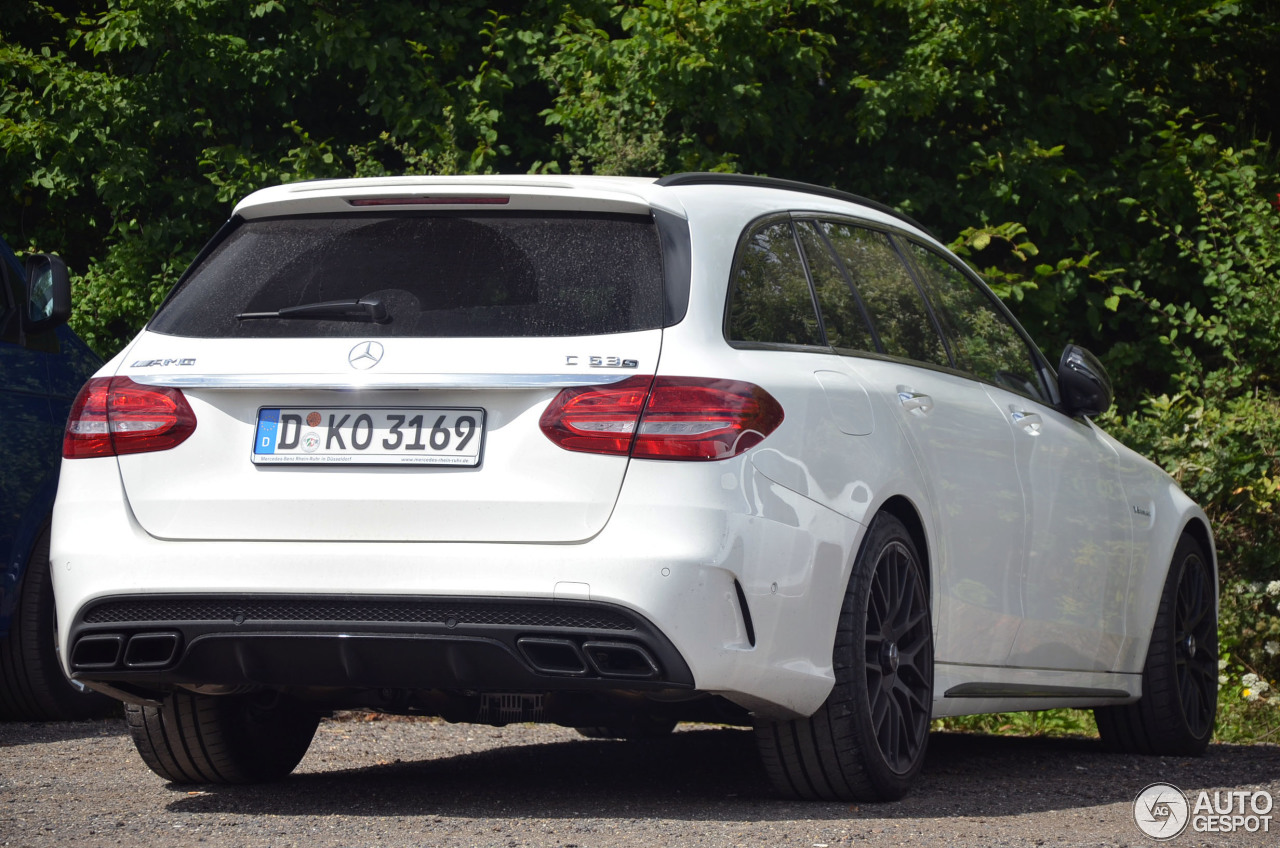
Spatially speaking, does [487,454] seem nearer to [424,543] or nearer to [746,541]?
[424,543]

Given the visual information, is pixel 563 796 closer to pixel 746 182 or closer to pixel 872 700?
pixel 872 700

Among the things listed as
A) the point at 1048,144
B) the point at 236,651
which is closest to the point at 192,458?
the point at 236,651

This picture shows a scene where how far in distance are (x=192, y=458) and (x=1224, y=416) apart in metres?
7.09

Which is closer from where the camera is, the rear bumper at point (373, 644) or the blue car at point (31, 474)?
the rear bumper at point (373, 644)

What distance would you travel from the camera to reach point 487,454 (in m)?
4.10

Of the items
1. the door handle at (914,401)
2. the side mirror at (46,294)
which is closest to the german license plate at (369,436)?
the door handle at (914,401)

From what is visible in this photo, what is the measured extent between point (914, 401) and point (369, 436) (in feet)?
5.42

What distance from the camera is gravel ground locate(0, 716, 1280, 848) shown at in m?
4.27

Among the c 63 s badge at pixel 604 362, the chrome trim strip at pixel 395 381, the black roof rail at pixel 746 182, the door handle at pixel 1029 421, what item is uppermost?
the black roof rail at pixel 746 182

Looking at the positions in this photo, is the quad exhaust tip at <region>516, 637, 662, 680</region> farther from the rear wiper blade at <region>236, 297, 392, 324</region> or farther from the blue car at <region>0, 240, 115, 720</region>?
the blue car at <region>0, 240, 115, 720</region>

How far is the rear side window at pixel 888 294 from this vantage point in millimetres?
5180

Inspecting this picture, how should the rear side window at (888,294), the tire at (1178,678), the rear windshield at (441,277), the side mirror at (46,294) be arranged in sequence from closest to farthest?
the rear windshield at (441,277)
the rear side window at (888,294)
the tire at (1178,678)
the side mirror at (46,294)

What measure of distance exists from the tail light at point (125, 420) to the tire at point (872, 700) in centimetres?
168

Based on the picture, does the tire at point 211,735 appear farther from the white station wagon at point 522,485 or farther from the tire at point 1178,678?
the tire at point 1178,678
